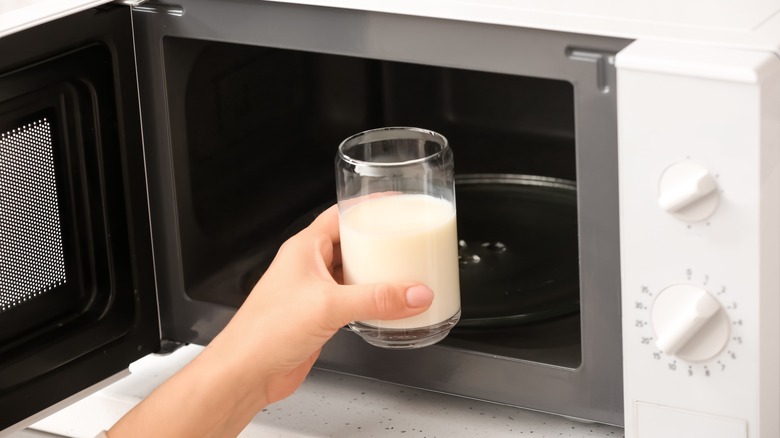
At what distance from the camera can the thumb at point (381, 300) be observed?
2.48ft

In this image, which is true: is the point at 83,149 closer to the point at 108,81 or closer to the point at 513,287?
the point at 108,81

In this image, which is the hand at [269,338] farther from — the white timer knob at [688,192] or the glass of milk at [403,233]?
the white timer knob at [688,192]

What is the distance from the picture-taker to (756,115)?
0.68 meters

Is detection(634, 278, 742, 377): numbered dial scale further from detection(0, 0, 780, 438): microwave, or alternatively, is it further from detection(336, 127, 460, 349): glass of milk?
detection(336, 127, 460, 349): glass of milk

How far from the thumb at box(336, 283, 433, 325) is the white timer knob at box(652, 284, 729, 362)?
163 mm

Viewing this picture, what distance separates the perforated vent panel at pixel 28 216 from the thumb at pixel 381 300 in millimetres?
306

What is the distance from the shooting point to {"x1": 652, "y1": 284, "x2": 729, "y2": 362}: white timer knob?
0.73 m

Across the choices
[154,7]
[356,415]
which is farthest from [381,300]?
[154,7]

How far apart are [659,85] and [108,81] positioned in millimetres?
476

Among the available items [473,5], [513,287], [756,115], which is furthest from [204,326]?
[756,115]

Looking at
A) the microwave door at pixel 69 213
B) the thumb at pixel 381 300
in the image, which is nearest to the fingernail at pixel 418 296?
the thumb at pixel 381 300

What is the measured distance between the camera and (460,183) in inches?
48.1

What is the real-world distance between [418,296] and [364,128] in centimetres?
48

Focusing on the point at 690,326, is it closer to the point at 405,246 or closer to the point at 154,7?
the point at 405,246
